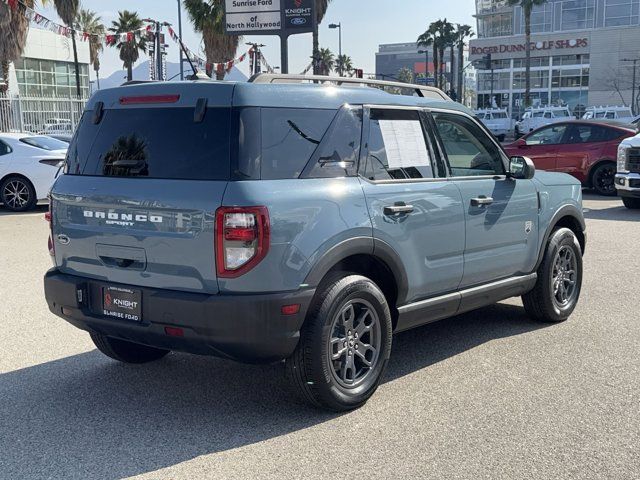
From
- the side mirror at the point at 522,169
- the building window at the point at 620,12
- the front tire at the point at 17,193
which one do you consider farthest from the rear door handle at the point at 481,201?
the building window at the point at 620,12

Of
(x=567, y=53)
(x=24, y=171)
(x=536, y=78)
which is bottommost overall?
(x=24, y=171)

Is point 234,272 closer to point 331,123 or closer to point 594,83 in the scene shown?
point 331,123

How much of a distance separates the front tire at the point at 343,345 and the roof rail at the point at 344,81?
4.20 feet

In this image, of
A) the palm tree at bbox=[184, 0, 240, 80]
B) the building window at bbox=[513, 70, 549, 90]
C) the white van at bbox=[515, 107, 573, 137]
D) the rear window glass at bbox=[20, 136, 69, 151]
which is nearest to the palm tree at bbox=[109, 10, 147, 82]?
the palm tree at bbox=[184, 0, 240, 80]

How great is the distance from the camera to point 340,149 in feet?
14.5

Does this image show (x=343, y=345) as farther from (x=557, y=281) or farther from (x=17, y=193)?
(x=17, y=193)

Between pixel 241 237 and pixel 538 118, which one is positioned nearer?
pixel 241 237

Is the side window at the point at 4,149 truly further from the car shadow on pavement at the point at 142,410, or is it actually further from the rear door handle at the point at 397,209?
the rear door handle at the point at 397,209

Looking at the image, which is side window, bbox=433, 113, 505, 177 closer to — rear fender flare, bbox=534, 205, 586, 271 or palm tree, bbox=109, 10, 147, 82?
rear fender flare, bbox=534, 205, 586, 271

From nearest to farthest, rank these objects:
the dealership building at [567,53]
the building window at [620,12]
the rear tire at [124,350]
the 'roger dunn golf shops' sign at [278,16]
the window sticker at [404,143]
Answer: the window sticker at [404,143], the rear tire at [124,350], the 'roger dunn golf shops' sign at [278,16], the dealership building at [567,53], the building window at [620,12]

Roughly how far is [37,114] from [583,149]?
17461 mm

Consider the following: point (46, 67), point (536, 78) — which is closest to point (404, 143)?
point (46, 67)

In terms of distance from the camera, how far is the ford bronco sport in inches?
153

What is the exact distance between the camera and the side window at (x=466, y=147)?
17.2ft
